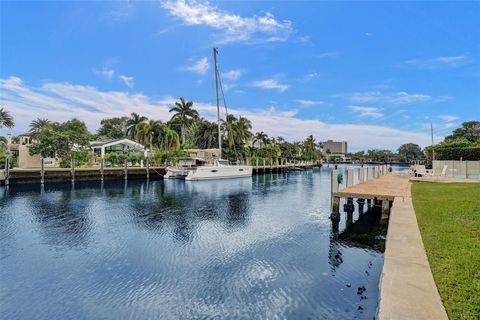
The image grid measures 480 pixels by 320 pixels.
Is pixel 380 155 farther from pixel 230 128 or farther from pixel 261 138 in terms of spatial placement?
pixel 230 128

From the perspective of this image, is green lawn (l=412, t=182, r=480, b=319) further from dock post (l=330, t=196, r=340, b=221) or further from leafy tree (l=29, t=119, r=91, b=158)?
leafy tree (l=29, t=119, r=91, b=158)

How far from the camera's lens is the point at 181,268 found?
9797 millimetres

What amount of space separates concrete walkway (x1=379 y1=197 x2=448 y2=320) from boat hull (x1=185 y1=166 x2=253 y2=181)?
1447 inches

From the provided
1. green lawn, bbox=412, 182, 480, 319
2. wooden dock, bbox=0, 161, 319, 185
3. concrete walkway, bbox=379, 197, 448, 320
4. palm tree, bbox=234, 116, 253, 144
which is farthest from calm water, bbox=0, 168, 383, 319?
palm tree, bbox=234, 116, 253, 144

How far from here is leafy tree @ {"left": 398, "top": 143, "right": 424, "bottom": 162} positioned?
523ft

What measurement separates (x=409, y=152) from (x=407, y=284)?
18121cm

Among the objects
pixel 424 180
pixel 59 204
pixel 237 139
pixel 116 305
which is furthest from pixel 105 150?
pixel 116 305

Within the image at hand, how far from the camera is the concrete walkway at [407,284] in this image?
4039 mm

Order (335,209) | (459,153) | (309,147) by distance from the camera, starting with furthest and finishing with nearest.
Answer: (309,147) → (459,153) → (335,209)

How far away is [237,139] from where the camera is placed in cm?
6750

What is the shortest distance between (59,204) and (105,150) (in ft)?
117

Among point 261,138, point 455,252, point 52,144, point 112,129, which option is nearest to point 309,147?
point 261,138

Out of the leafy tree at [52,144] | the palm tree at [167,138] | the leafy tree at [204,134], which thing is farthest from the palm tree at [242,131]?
the leafy tree at [52,144]

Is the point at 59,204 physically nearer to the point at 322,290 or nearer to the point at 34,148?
the point at 322,290
